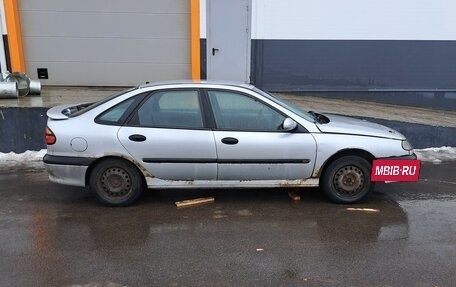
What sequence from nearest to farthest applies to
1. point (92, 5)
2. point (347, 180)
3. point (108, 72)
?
1. point (347, 180)
2. point (92, 5)
3. point (108, 72)

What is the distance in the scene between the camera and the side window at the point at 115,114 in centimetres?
517

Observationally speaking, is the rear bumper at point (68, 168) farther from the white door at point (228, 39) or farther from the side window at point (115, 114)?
the white door at point (228, 39)

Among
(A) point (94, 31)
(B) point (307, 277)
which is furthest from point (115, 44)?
(B) point (307, 277)

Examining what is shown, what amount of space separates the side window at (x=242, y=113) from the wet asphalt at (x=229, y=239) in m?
0.94

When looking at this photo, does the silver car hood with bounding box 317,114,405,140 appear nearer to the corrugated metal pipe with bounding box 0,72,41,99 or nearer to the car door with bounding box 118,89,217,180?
the car door with bounding box 118,89,217,180

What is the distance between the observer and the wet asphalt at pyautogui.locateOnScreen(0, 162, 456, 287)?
3729mm

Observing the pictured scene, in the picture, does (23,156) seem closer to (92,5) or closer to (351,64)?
(92,5)

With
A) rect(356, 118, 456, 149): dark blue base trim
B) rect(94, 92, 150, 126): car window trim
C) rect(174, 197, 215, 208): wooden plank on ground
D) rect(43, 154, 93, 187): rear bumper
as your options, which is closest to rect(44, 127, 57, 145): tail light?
rect(43, 154, 93, 187): rear bumper

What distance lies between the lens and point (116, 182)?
5242 mm

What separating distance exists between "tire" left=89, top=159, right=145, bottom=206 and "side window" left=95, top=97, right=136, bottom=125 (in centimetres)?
44

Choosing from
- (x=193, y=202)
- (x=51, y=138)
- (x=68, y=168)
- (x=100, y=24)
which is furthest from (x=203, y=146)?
(x=100, y=24)

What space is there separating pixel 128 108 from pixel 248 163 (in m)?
1.48

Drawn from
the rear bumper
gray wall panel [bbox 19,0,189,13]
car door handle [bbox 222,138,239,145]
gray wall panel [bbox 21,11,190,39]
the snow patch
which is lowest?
the snow patch

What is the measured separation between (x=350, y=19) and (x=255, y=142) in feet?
22.6
